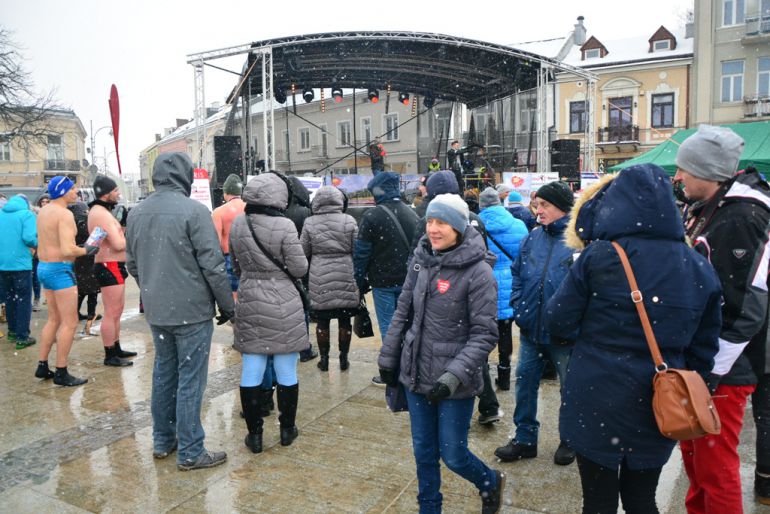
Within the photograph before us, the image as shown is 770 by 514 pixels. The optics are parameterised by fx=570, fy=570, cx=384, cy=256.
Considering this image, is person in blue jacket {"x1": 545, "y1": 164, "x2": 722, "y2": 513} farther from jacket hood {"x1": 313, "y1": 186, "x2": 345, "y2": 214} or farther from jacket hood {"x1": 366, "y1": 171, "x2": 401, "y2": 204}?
jacket hood {"x1": 313, "y1": 186, "x2": 345, "y2": 214}

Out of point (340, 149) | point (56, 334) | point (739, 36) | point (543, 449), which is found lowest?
point (543, 449)

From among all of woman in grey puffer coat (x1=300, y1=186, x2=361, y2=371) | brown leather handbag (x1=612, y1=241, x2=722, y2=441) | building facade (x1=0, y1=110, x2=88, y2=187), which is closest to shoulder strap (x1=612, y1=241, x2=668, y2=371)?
brown leather handbag (x1=612, y1=241, x2=722, y2=441)

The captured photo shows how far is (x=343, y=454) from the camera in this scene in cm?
368

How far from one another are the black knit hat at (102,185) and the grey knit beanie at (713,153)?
4.58 m

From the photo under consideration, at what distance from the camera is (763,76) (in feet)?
89.1

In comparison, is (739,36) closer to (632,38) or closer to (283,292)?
(632,38)

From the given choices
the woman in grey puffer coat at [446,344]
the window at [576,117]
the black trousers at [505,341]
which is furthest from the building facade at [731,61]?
the woman in grey puffer coat at [446,344]

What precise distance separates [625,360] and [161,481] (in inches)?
108

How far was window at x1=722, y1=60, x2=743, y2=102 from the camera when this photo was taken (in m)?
27.4


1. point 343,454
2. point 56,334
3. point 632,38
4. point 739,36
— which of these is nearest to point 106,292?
point 56,334

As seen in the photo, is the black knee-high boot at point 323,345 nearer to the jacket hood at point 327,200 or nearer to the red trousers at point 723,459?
the jacket hood at point 327,200

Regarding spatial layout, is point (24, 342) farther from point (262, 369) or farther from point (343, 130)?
point (343, 130)

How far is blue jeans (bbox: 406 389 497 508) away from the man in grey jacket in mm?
1514

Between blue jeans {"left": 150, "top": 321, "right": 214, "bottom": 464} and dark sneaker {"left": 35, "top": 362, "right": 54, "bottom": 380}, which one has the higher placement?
blue jeans {"left": 150, "top": 321, "right": 214, "bottom": 464}
